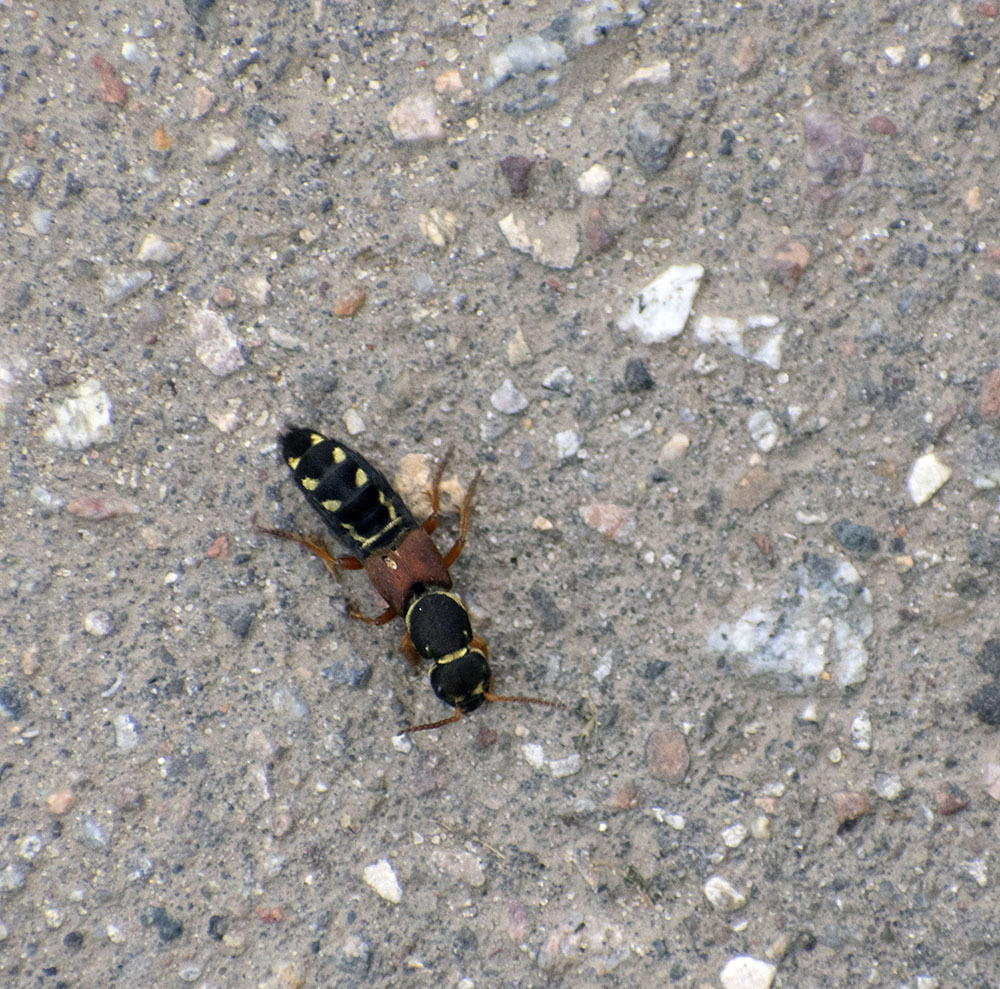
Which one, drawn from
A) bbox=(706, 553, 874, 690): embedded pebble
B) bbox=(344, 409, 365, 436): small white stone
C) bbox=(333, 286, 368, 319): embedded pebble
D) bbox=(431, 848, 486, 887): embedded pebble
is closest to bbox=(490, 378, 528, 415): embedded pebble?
bbox=(344, 409, 365, 436): small white stone

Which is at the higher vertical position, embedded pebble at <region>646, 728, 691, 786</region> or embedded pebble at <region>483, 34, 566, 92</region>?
embedded pebble at <region>483, 34, 566, 92</region>

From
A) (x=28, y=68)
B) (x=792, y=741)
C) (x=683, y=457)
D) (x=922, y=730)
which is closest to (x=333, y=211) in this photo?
(x=28, y=68)

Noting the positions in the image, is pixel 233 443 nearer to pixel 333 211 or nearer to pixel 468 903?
pixel 333 211

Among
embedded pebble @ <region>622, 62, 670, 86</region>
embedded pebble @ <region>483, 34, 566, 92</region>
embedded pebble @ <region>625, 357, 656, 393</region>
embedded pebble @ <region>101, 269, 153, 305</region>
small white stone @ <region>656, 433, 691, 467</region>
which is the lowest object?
small white stone @ <region>656, 433, 691, 467</region>

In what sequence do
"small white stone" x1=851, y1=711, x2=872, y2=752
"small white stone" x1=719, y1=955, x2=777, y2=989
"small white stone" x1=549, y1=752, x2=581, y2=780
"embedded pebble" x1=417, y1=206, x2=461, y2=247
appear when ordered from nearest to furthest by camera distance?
"small white stone" x1=719, y1=955, x2=777, y2=989
"small white stone" x1=851, y1=711, x2=872, y2=752
"small white stone" x1=549, y1=752, x2=581, y2=780
"embedded pebble" x1=417, y1=206, x2=461, y2=247

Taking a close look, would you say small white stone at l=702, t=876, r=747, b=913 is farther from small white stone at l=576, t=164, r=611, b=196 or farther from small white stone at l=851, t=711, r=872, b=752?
small white stone at l=576, t=164, r=611, b=196

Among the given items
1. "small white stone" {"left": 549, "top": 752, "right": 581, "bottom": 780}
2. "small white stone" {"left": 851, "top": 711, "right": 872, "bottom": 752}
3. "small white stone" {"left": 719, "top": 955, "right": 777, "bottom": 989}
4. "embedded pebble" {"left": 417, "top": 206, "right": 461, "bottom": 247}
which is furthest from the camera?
"embedded pebble" {"left": 417, "top": 206, "right": 461, "bottom": 247}

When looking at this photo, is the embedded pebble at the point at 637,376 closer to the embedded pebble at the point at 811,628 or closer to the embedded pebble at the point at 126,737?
the embedded pebble at the point at 811,628

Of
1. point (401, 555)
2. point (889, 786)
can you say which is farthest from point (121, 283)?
point (889, 786)
